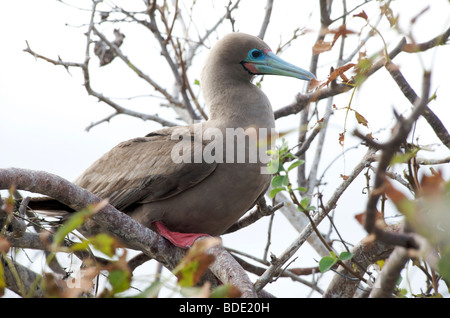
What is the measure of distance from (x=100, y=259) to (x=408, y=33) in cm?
322

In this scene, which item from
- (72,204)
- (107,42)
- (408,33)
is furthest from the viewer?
(107,42)

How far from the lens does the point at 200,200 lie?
4242 millimetres

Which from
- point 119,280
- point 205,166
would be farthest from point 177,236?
point 119,280

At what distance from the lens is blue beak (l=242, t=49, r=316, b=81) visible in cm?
480

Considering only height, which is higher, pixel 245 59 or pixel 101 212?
pixel 245 59

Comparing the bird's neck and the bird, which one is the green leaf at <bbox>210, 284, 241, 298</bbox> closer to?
the bird

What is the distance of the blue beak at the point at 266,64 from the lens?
480 centimetres

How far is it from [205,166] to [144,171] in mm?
568

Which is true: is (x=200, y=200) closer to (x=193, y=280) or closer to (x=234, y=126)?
(x=234, y=126)

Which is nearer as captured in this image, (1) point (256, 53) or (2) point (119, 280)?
(2) point (119, 280)

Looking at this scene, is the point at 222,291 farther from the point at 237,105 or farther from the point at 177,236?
the point at 237,105

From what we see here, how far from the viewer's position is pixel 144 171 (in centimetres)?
448

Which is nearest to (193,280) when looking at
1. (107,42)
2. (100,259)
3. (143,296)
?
(143,296)

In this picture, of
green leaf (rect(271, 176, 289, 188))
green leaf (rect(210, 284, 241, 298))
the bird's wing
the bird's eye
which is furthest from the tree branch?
the bird's eye
